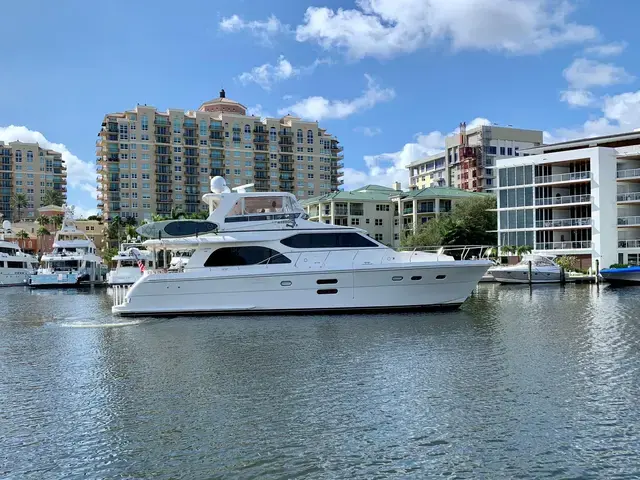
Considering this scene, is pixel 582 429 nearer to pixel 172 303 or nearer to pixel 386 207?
pixel 172 303

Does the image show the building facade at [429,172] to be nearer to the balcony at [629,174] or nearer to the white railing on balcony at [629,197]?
the balcony at [629,174]

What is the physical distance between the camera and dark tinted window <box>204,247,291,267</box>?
29859 millimetres

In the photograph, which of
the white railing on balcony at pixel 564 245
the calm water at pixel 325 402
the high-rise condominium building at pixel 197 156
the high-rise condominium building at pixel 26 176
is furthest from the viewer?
the high-rise condominium building at pixel 26 176

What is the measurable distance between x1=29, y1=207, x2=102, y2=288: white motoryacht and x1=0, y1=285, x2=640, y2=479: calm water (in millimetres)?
44206

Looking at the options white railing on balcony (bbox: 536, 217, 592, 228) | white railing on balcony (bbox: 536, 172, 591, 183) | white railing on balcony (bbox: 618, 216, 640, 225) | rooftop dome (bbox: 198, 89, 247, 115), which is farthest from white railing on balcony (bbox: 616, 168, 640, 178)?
rooftop dome (bbox: 198, 89, 247, 115)

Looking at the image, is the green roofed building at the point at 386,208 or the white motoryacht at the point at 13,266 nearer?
the white motoryacht at the point at 13,266

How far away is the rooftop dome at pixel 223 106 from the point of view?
139250 millimetres

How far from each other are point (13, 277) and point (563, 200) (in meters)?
64.0

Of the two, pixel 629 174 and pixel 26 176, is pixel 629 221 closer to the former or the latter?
pixel 629 174

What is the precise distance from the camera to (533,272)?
54.0m

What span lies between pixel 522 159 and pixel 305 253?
145 feet

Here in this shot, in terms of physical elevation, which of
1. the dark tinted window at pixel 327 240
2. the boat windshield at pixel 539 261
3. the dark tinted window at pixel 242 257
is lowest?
the boat windshield at pixel 539 261

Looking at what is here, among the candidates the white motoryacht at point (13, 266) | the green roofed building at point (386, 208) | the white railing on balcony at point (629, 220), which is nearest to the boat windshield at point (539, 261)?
the white railing on balcony at point (629, 220)

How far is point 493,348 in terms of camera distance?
797 inches
